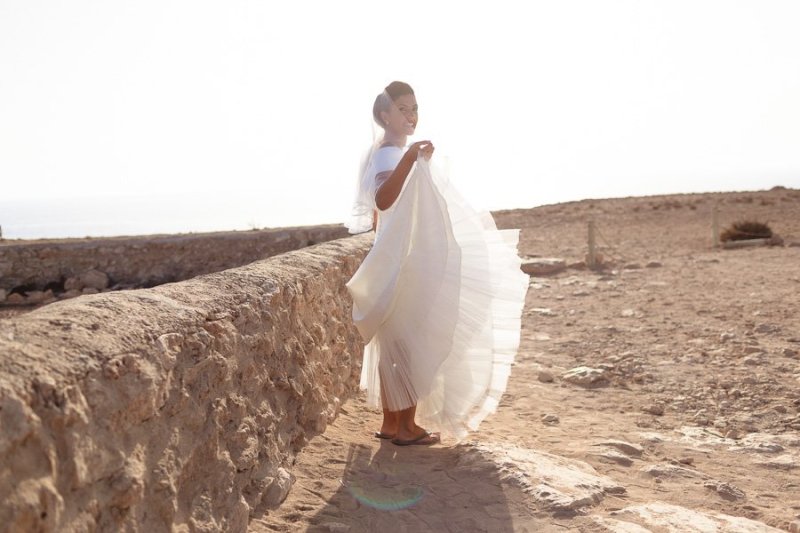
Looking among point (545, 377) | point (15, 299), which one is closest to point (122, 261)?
point (15, 299)

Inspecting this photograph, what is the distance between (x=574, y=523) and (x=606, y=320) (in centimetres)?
505

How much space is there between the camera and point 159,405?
6.68 ft

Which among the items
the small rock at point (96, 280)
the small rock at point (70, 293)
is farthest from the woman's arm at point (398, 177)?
the small rock at point (96, 280)

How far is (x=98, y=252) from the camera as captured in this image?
9.97m

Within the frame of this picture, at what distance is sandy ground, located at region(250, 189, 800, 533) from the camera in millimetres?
2857

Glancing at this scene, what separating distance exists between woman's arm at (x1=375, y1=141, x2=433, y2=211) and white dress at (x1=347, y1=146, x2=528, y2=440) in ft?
0.11

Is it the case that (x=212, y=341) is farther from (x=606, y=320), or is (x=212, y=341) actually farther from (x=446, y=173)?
(x=606, y=320)

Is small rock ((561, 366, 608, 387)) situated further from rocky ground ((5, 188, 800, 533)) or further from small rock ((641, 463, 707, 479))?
small rock ((641, 463, 707, 479))

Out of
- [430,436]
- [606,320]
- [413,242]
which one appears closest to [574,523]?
[430,436]

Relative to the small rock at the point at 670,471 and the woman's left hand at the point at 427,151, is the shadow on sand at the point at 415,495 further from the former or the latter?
the woman's left hand at the point at 427,151

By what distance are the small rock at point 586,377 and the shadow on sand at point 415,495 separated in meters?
2.28

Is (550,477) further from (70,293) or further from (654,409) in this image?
(70,293)

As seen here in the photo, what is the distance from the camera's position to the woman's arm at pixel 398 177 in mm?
3354

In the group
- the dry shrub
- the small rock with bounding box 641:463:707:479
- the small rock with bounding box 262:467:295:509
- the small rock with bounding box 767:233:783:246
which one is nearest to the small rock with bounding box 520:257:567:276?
the small rock with bounding box 767:233:783:246
